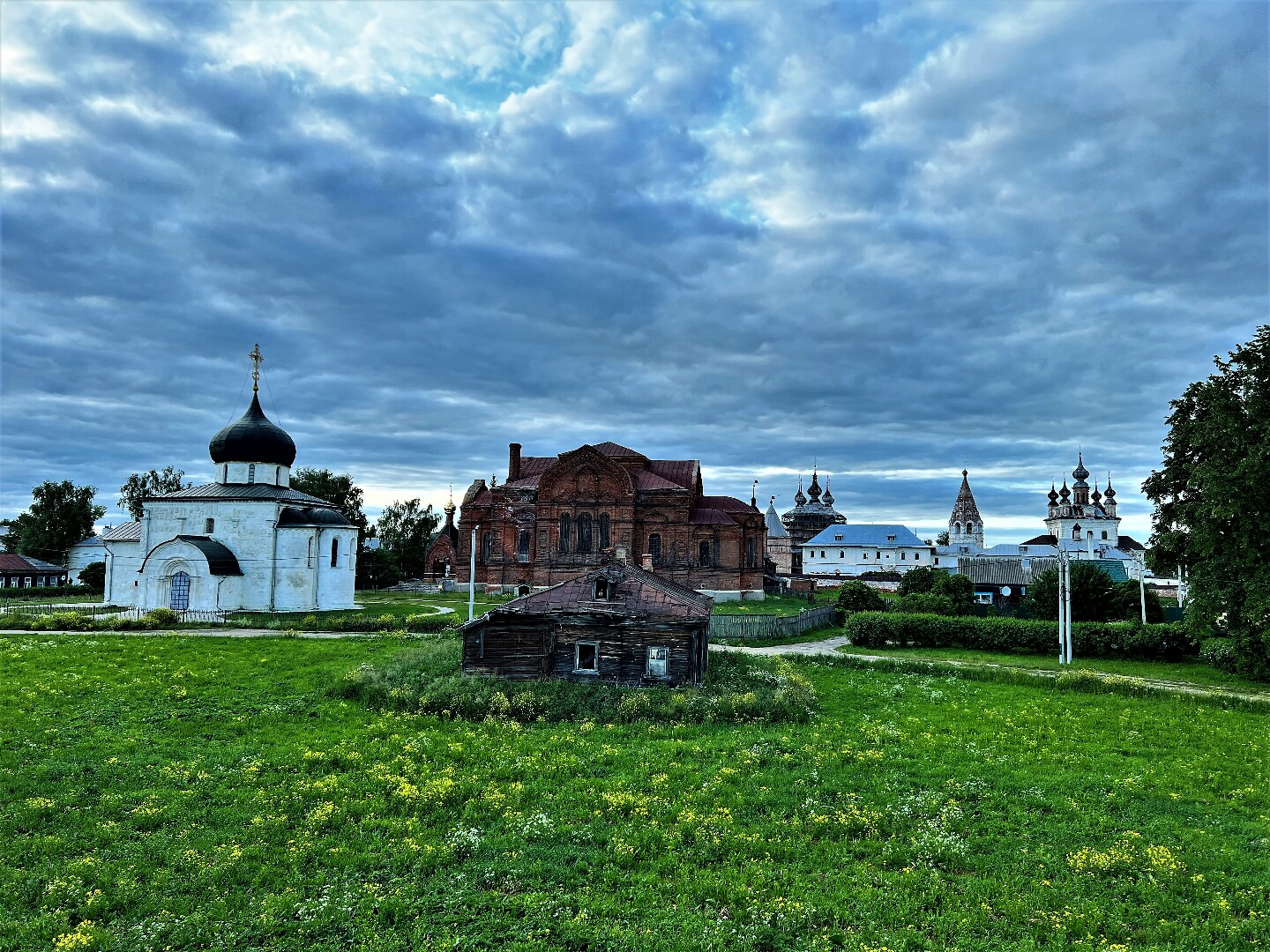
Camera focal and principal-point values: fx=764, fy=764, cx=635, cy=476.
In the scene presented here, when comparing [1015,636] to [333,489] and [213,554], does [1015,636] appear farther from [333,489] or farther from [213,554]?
[333,489]

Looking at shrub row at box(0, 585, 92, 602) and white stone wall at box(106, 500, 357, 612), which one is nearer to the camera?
white stone wall at box(106, 500, 357, 612)

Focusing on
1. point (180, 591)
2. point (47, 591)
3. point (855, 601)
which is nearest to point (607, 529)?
point (855, 601)

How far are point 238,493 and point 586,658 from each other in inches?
1196

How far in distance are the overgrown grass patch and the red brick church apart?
31699mm

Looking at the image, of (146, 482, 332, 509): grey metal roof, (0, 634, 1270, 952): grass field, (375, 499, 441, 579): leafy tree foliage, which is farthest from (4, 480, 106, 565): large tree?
(0, 634, 1270, 952): grass field

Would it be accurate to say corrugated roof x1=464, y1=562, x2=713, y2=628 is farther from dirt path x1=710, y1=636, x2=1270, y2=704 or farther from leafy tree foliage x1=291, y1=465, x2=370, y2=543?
leafy tree foliage x1=291, y1=465, x2=370, y2=543

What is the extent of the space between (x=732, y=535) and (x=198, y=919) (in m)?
47.4

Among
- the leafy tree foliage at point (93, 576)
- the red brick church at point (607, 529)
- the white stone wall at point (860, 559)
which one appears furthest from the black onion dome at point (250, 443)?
the white stone wall at point (860, 559)

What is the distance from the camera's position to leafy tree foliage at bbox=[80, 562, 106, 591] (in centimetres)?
6119

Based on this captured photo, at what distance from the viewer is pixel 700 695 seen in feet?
66.7

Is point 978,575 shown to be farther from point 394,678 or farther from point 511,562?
point 394,678

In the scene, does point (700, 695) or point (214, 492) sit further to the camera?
point (214, 492)

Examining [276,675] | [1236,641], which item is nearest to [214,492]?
[276,675]

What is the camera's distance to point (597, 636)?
22.2 meters
